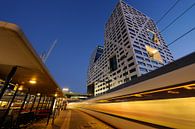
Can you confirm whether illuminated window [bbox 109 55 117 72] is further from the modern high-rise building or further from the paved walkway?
the modern high-rise building

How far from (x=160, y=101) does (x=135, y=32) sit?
A: 57.9 metres

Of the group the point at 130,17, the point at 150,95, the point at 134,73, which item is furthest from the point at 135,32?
the point at 150,95

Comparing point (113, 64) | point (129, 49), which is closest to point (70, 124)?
point (113, 64)

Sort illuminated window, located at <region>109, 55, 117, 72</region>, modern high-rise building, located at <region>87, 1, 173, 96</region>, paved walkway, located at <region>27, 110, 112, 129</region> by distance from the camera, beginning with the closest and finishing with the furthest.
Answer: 1. paved walkway, located at <region>27, 110, 112, 129</region>
2. illuminated window, located at <region>109, 55, 117, 72</region>
3. modern high-rise building, located at <region>87, 1, 173, 96</region>

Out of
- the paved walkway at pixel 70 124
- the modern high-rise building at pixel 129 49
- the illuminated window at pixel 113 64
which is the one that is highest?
the modern high-rise building at pixel 129 49

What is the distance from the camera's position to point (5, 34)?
2223 mm

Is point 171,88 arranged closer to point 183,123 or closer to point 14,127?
point 183,123

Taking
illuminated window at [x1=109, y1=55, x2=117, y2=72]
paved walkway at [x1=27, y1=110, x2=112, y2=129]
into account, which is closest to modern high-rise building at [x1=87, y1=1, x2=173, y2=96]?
illuminated window at [x1=109, y1=55, x2=117, y2=72]

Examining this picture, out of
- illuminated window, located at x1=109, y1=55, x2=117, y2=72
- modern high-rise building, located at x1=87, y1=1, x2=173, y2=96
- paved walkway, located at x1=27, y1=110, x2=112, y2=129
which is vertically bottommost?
paved walkway, located at x1=27, y1=110, x2=112, y2=129

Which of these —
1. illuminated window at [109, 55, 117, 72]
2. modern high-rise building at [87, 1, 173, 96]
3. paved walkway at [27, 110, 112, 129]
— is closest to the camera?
paved walkway at [27, 110, 112, 129]

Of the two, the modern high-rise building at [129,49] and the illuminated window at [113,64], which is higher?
the modern high-rise building at [129,49]

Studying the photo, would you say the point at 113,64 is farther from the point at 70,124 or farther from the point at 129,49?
the point at 129,49

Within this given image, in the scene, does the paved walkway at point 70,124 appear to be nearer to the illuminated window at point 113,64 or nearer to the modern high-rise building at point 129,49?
the illuminated window at point 113,64

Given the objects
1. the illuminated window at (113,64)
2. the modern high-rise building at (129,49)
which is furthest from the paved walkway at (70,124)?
the modern high-rise building at (129,49)
